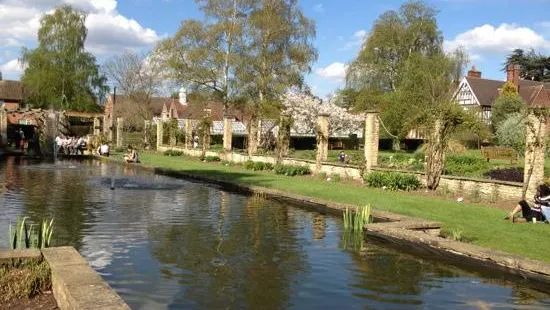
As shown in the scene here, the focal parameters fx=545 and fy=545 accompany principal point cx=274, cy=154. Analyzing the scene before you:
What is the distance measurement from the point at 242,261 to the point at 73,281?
3491mm

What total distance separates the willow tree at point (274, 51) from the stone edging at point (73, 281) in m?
35.2

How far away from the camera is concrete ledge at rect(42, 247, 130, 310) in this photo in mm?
5043

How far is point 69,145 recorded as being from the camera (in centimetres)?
3969

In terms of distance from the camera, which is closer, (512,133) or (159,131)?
(512,133)

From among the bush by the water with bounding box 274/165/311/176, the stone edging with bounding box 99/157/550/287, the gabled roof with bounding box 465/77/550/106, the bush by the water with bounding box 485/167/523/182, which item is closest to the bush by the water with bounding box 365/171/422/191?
the bush by the water with bounding box 485/167/523/182

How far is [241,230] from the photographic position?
1159 centimetres

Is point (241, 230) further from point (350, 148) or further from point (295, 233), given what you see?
point (350, 148)

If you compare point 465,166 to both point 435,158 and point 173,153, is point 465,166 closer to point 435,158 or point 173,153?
point 435,158

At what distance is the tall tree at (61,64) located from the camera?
58844 millimetres

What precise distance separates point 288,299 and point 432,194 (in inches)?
471

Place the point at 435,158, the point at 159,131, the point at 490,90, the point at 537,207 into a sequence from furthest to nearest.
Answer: the point at 490,90, the point at 159,131, the point at 435,158, the point at 537,207

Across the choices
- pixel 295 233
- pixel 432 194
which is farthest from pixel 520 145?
pixel 295 233

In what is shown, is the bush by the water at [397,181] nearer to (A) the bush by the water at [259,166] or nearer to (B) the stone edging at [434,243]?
(B) the stone edging at [434,243]

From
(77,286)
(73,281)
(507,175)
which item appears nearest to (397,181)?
(507,175)
